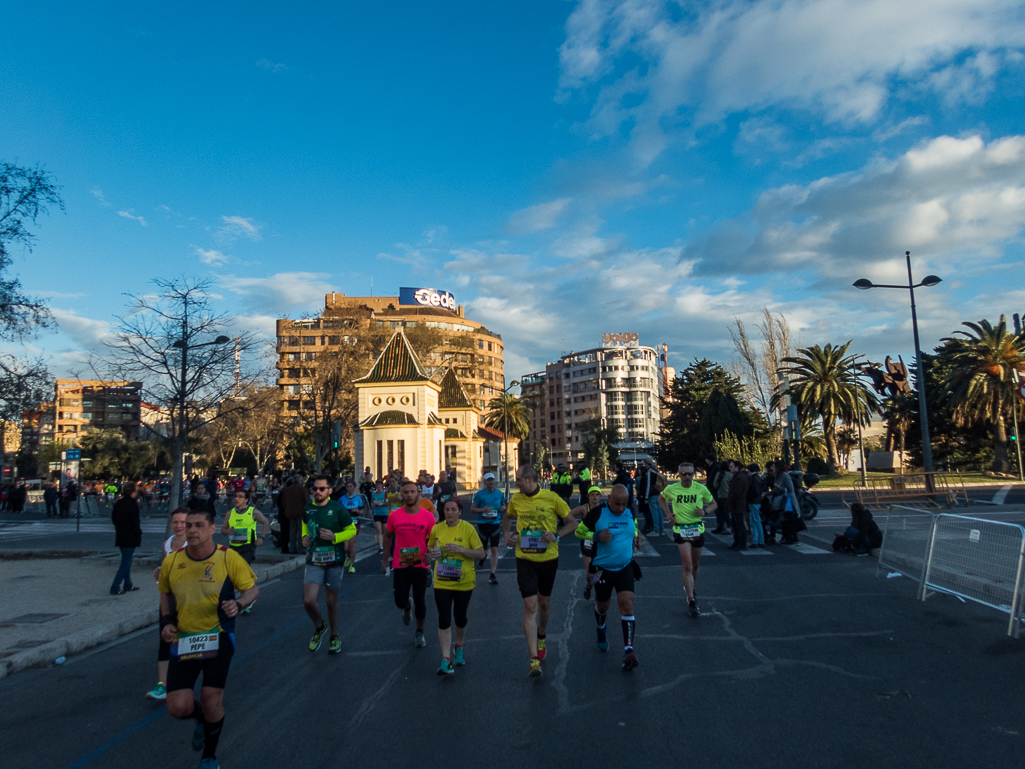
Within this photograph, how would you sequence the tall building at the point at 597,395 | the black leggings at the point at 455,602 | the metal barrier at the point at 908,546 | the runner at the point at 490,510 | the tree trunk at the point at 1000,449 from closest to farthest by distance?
the black leggings at the point at 455,602 → the metal barrier at the point at 908,546 → the runner at the point at 490,510 → the tree trunk at the point at 1000,449 → the tall building at the point at 597,395

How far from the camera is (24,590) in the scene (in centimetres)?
1207

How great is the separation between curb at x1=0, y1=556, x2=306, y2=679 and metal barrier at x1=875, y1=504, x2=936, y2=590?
35.1 feet

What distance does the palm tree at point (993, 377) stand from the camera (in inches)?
1602

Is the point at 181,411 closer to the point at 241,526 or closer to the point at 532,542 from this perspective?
the point at 241,526

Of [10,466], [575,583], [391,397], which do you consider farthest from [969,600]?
[10,466]

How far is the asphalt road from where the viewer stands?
4.57 meters

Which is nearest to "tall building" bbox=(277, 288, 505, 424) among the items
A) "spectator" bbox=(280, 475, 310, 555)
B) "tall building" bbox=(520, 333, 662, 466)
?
"tall building" bbox=(520, 333, 662, 466)

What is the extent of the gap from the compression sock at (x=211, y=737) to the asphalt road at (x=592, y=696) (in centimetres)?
26

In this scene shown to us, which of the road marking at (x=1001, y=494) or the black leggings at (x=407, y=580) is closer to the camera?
the black leggings at (x=407, y=580)

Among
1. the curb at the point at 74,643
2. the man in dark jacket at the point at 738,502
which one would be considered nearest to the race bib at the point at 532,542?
the curb at the point at 74,643

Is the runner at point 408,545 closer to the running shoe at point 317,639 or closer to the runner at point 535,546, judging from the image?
the running shoe at point 317,639

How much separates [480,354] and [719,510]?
9185cm

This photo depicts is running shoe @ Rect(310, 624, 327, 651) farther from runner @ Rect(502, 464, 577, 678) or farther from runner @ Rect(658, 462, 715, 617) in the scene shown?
runner @ Rect(658, 462, 715, 617)

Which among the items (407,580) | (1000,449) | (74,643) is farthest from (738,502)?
(1000,449)
